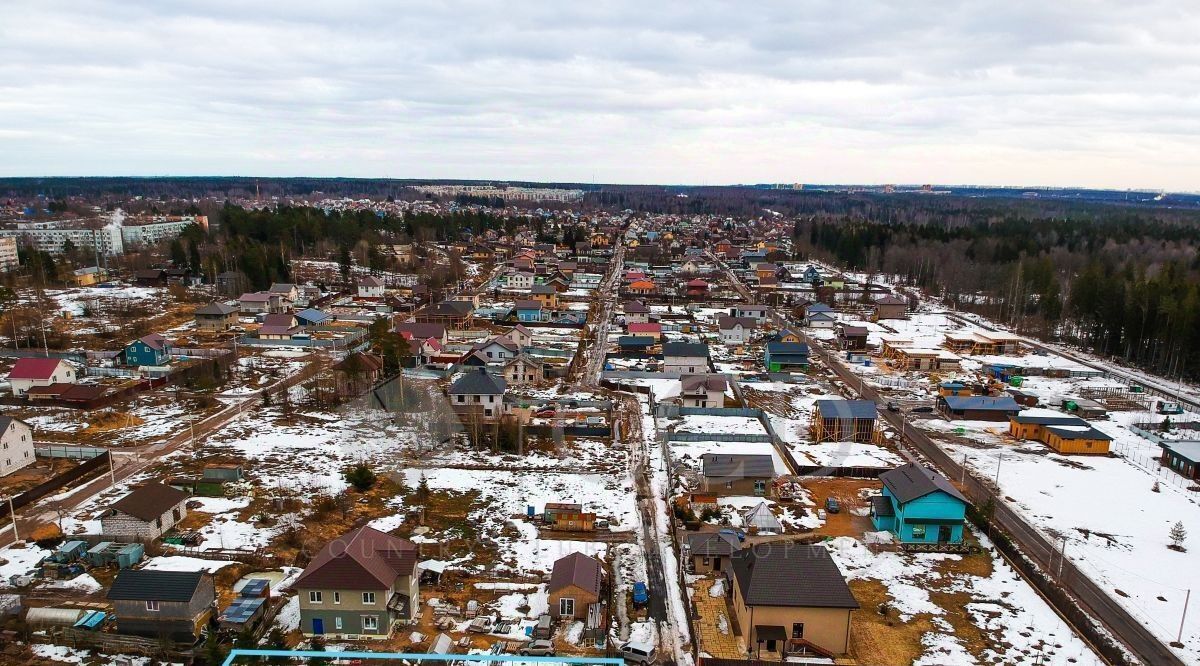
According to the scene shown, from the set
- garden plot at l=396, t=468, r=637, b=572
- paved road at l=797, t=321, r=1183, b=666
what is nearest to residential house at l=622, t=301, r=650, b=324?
paved road at l=797, t=321, r=1183, b=666

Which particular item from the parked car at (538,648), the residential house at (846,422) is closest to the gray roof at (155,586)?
the parked car at (538,648)

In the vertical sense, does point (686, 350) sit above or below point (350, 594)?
above

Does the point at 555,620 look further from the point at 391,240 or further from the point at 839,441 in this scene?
the point at 391,240

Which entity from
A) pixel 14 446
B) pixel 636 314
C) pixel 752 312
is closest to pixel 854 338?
pixel 752 312

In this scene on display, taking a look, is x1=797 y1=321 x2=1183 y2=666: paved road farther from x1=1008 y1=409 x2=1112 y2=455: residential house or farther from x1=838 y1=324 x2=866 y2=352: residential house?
x1=838 y1=324 x2=866 y2=352: residential house

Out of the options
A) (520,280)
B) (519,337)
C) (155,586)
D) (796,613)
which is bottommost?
(796,613)

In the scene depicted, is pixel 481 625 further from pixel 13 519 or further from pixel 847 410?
pixel 847 410
